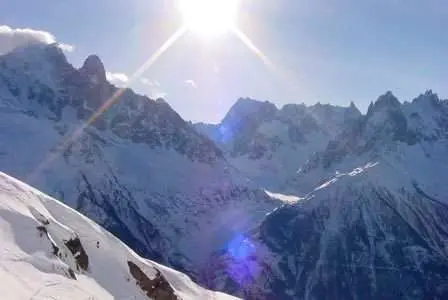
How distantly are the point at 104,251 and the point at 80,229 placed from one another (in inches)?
172

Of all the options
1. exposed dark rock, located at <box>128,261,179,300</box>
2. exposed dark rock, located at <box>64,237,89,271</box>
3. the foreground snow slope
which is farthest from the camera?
A: exposed dark rock, located at <box>128,261,179,300</box>

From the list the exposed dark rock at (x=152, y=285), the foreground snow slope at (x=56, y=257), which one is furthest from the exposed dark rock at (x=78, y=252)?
the exposed dark rock at (x=152, y=285)

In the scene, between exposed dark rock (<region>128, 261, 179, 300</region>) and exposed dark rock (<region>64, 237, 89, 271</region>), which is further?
exposed dark rock (<region>128, 261, 179, 300</region>)

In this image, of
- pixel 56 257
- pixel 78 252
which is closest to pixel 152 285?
pixel 78 252

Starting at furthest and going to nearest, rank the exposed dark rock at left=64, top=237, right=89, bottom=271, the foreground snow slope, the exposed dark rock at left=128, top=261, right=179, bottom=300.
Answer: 1. the exposed dark rock at left=128, top=261, right=179, bottom=300
2. the exposed dark rock at left=64, top=237, right=89, bottom=271
3. the foreground snow slope

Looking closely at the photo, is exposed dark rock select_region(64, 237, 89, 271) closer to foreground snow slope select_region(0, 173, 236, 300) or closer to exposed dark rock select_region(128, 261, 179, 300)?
foreground snow slope select_region(0, 173, 236, 300)

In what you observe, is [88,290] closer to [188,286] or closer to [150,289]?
[150,289]

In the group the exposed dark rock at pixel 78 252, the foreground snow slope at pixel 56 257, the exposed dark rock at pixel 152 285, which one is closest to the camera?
the foreground snow slope at pixel 56 257

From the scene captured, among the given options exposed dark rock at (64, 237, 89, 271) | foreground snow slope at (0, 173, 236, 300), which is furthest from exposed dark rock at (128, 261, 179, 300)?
exposed dark rock at (64, 237, 89, 271)

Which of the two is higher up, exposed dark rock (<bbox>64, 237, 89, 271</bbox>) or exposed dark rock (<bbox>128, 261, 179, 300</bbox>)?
exposed dark rock (<bbox>128, 261, 179, 300</bbox>)

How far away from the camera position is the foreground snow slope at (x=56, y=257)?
45.3m

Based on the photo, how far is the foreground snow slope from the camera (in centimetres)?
4528

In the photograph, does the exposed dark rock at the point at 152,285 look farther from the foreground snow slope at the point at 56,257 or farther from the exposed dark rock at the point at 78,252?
the exposed dark rock at the point at 78,252

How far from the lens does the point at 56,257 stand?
52.7 meters
